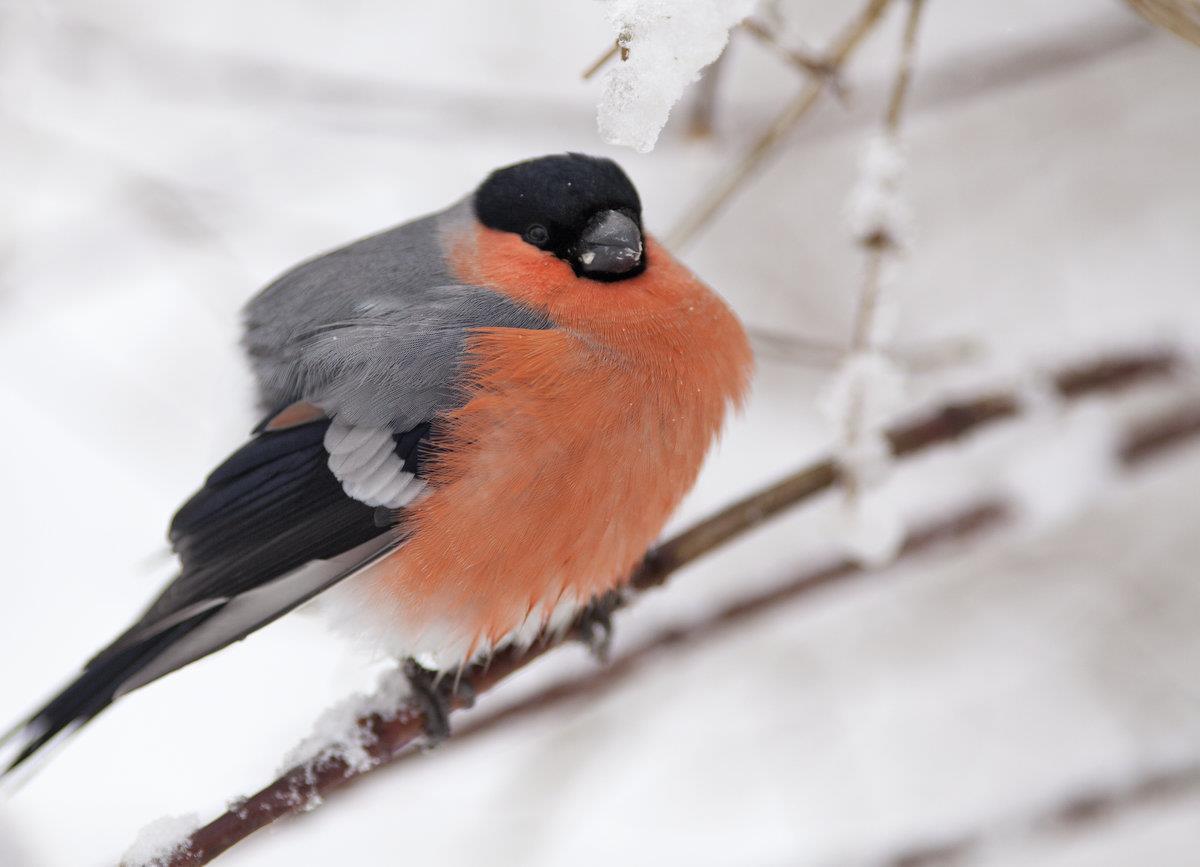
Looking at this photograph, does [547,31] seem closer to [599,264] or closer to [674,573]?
[599,264]

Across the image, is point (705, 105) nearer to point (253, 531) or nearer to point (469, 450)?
point (469, 450)

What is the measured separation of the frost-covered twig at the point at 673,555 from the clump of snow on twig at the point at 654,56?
2.54 ft

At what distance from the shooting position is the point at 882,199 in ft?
5.23

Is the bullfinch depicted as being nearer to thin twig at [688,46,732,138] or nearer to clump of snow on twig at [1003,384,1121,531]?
thin twig at [688,46,732,138]

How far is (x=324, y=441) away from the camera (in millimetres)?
1750

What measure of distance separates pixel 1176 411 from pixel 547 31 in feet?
7.94

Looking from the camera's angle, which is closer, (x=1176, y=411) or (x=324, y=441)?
(x=324, y=441)

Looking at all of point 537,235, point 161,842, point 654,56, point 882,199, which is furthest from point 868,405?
point 161,842

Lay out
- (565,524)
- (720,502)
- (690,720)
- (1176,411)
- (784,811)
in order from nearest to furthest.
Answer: (565,524) → (1176,411) → (784,811) → (690,720) → (720,502)

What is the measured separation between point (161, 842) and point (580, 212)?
1.06 meters

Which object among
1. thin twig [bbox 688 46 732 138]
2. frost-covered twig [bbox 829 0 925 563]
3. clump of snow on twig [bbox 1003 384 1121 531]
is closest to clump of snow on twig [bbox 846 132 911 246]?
frost-covered twig [bbox 829 0 925 563]

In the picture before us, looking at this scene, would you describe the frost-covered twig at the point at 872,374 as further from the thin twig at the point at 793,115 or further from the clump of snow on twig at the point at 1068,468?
the clump of snow on twig at the point at 1068,468

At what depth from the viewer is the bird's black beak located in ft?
5.75

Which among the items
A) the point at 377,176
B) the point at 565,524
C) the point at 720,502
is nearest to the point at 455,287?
the point at 565,524
